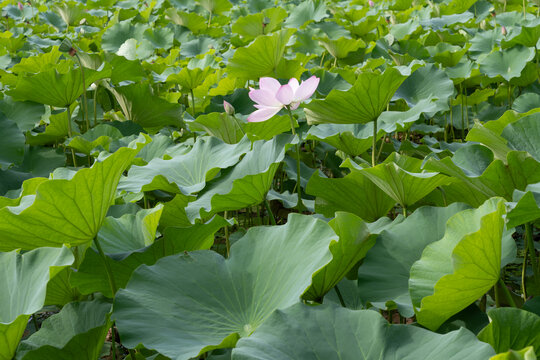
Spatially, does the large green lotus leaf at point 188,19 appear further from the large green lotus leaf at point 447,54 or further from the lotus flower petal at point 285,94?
the lotus flower petal at point 285,94

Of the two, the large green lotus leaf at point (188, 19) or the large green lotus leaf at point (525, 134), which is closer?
the large green lotus leaf at point (525, 134)

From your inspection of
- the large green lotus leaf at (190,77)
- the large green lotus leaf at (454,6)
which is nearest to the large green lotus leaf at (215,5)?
the large green lotus leaf at (454,6)

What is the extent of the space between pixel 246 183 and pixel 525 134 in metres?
0.55

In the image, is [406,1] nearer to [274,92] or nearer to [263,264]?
[274,92]

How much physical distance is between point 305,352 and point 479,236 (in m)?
0.26

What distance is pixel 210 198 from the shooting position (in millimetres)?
1200

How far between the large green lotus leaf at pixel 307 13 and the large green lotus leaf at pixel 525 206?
9.07 ft

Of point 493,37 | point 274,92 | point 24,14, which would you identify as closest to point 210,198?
point 274,92

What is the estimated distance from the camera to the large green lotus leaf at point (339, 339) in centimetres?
72

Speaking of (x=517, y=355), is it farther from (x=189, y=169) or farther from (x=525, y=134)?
(x=189, y=169)

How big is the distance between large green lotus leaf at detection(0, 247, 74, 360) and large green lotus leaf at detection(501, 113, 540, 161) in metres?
0.84

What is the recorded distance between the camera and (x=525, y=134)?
1.17 m

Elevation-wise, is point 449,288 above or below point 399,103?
above

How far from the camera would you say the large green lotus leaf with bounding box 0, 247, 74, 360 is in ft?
2.83
